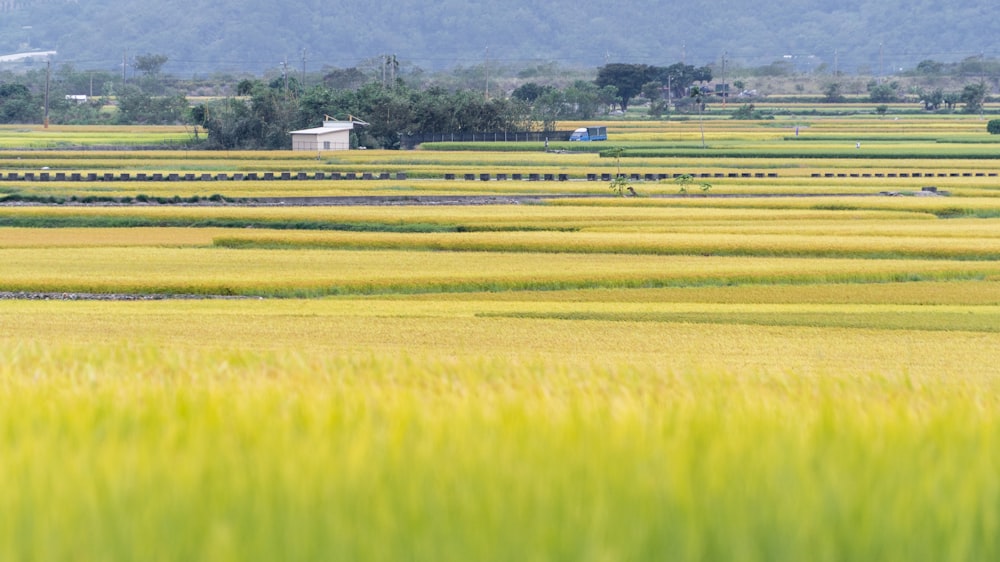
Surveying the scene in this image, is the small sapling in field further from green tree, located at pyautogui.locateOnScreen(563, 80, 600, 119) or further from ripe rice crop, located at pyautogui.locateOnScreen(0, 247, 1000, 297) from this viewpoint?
green tree, located at pyautogui.locateOnScreen(563, 80, 600, 119)

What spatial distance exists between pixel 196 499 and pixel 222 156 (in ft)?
339

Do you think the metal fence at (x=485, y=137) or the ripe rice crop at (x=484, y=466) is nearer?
the ripe rice crop at (x=484, y=466)

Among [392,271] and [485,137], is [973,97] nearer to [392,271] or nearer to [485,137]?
[485,137]

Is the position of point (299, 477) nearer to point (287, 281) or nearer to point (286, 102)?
point (287, 281)

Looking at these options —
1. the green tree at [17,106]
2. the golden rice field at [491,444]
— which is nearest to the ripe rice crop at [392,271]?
the golden rice field at [491,444]

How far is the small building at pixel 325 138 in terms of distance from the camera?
367ft

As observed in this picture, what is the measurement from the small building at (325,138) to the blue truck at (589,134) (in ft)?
79.6

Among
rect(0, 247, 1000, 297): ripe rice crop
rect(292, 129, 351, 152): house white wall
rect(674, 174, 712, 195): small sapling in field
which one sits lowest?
rect(0, 247, 1000, 297): ripe rice crop

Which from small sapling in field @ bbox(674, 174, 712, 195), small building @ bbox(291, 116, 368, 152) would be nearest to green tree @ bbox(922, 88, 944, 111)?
small building @ bbox(291, 116, 368, 152)

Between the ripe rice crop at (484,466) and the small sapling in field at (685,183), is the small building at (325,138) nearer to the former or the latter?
the small sapling in field at (685,183)

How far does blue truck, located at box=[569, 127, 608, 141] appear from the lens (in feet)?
419

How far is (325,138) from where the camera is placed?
112000 millimetres

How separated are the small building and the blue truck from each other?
956 inches

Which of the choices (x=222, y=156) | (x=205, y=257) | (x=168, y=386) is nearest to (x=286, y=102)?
(x=222, y=156)
